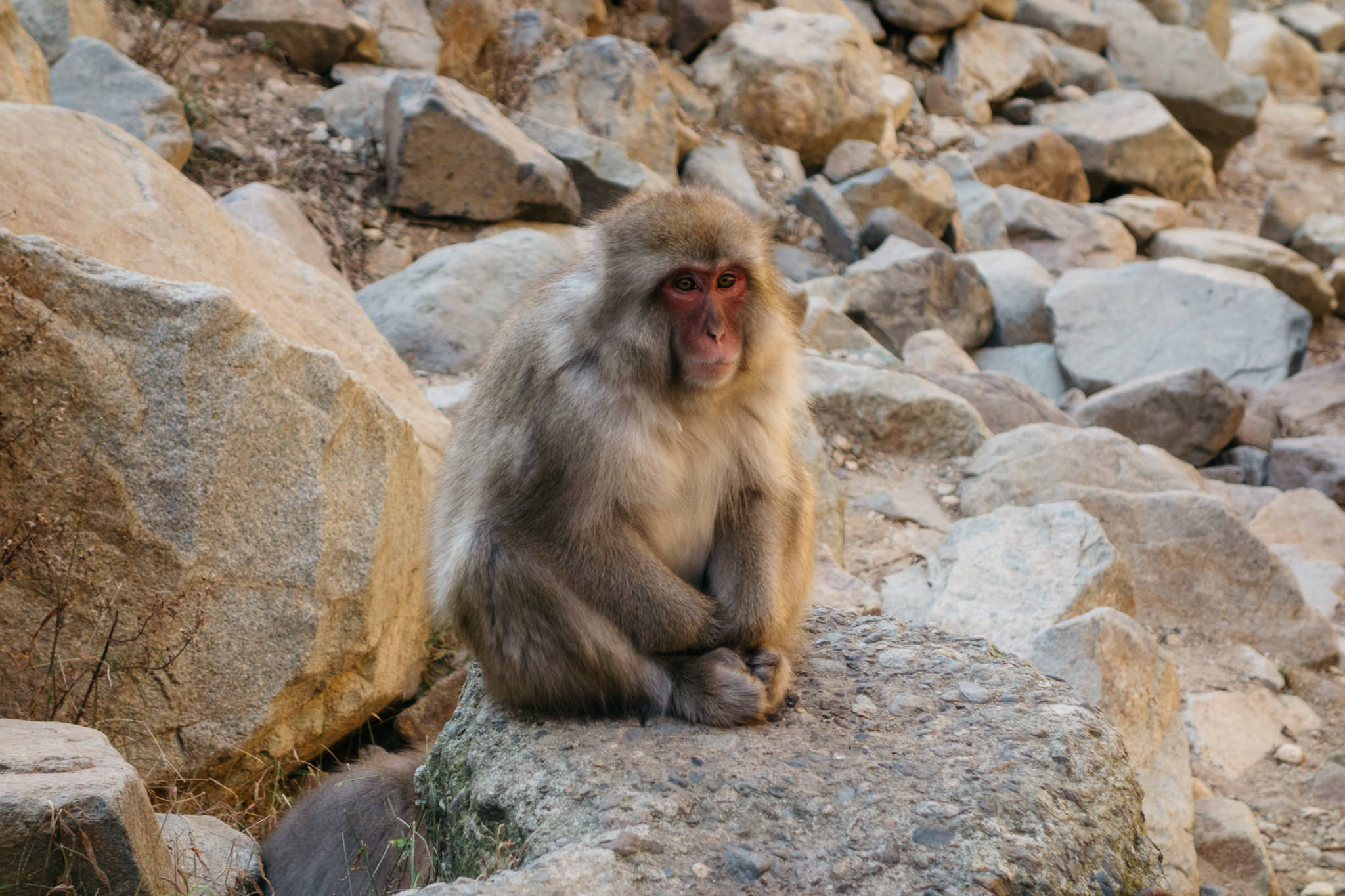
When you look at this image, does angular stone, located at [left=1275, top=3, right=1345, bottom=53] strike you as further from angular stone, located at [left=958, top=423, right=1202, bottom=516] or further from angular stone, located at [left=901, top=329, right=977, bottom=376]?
angular stone, located at [left=958, top=423, right=1202, bottom=516]

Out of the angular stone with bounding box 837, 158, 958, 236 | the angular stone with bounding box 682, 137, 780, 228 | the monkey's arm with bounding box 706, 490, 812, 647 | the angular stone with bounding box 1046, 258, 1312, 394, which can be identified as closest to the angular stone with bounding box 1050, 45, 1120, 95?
the angular stone with bounding box 837, 158, 958, 236

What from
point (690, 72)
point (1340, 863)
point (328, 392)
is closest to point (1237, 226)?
point (690, 72)

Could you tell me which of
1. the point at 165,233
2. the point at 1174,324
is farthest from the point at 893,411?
the point at 1174,324

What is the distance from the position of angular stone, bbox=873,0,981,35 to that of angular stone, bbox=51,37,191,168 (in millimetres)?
10263

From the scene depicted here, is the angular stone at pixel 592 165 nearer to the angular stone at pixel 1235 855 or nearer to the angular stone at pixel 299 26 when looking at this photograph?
the angular stone at pixel 299 26

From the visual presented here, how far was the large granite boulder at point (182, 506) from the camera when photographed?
118 inches

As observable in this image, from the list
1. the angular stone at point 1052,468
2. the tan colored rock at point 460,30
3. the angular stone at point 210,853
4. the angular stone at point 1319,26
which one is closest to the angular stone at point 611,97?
the tan colored rock at point 460,30

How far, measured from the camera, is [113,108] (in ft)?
21.0

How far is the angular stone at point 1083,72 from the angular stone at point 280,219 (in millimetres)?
12668

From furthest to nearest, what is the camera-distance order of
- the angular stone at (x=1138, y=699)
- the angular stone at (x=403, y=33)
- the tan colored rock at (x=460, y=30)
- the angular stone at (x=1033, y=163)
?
the angular stone at (x=1033, y=163), the tan colored rock at (x=460, y=30), the angular stone at (x=403, y=33), the angular stone at (x=1138, y=699)

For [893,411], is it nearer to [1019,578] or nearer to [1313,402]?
[1019,578]

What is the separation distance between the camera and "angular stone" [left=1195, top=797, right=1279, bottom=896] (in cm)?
419

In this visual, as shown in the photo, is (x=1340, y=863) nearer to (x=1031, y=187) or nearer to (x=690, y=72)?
(x=690, y=72)

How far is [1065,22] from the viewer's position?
16781 millimetres
